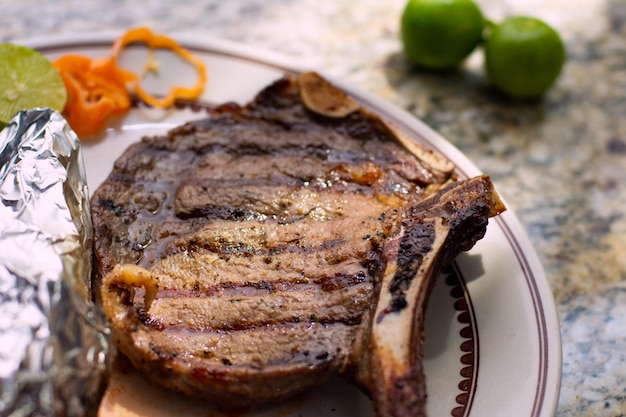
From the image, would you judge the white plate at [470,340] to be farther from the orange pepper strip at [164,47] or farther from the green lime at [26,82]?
the green lime at [26,82]

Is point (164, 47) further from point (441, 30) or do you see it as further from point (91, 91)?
point (441, 30)

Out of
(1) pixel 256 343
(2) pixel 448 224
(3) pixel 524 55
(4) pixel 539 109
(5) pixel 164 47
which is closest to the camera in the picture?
(1) pixel 256 343

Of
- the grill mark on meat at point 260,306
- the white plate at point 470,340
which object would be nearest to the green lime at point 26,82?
the white plate at point 470,340

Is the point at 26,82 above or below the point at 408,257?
above

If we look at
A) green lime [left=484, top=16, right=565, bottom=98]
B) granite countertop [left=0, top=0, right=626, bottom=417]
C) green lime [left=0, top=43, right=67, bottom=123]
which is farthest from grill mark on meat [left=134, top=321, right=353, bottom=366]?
green lime [left=484, top=16, right=565, bottom=98]

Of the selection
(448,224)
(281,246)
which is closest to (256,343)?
(281,246)

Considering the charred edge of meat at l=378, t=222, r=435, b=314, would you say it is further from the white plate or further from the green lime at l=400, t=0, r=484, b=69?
the green lime at l=400, t=0, r=484, b=69

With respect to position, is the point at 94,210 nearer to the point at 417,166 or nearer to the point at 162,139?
the point at 162,139

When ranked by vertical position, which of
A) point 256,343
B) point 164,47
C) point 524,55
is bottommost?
point 256,343

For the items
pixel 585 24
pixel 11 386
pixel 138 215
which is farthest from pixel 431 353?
pixel 585 24
